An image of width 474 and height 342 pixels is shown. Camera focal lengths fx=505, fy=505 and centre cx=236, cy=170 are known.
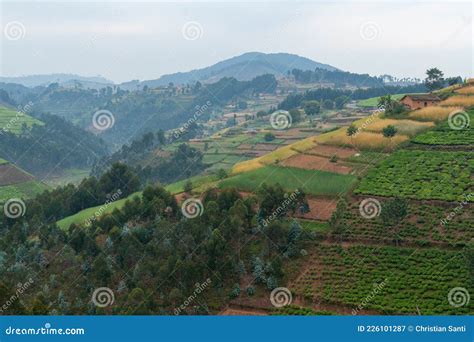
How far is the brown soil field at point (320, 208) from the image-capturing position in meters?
32.2

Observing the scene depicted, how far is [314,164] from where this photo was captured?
133ft

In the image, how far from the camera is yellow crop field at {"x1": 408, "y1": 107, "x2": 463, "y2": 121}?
44928 millimetres

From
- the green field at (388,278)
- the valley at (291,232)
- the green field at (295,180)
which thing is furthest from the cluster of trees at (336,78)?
the green field at (388,278)

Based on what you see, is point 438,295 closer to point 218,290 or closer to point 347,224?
point 347,224

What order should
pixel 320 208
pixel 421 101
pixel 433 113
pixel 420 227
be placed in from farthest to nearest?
pixel 421 101, pixel 433 113, pixel 320 208, pixel 420 227

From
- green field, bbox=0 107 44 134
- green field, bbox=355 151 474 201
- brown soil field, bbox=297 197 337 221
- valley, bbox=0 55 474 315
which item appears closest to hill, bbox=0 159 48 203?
valley, bbox=0 55 474 315

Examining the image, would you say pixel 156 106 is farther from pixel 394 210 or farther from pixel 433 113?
pixel 394 210

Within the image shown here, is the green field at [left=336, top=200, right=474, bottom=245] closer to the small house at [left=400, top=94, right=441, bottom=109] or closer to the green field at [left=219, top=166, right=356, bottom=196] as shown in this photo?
the green field at [left=219, top=166, right=356, bottom=196]

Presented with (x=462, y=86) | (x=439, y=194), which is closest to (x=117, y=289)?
(x=439, y=194)

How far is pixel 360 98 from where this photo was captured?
357 ft

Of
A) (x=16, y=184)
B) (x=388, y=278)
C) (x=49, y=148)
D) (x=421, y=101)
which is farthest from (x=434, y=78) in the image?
(x=49, y=148)

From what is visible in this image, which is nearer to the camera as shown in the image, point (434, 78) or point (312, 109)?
point (434, 78)

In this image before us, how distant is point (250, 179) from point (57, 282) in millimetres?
15962

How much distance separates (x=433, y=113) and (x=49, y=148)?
282 ft
